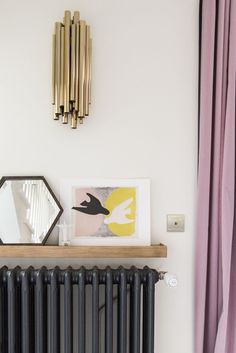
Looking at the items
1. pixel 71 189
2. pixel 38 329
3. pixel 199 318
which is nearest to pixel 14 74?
pixel 71 189

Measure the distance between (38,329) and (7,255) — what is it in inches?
13.5

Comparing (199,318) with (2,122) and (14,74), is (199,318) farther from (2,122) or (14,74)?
(14,74)

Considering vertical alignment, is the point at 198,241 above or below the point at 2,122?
below

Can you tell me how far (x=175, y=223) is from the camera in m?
1.31

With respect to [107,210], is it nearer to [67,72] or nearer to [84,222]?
[84,222]

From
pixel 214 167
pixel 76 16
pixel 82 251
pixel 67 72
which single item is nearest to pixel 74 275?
pixel 82 251

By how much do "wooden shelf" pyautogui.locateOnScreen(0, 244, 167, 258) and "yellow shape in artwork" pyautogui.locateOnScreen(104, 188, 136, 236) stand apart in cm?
11

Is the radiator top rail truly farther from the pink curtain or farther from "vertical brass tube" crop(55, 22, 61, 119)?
"vertical brass tube" crop(55, 22, 61, 119)

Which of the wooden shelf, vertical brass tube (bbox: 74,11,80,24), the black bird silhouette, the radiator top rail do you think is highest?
vertical brass tube (bbox: 74,11,80,24)

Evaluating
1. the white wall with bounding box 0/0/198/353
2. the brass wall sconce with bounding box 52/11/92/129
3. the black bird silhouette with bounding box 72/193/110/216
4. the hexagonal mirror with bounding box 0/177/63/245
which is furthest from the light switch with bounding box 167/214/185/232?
the brass wall sconce with bounding box 52/11/92/129

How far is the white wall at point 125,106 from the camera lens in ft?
4.31

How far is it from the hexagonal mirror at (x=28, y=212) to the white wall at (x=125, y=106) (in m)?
0.09

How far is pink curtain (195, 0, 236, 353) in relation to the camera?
1218 millimetres

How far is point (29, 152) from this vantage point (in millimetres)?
1320
